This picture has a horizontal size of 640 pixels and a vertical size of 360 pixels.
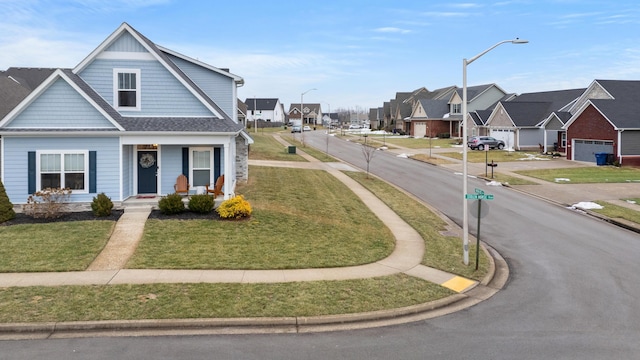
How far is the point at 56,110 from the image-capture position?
19.4 metres

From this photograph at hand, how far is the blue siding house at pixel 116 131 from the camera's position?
19312 millimetres

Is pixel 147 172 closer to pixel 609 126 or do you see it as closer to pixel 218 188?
pixel 218 188

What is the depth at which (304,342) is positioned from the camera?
31.9 feet

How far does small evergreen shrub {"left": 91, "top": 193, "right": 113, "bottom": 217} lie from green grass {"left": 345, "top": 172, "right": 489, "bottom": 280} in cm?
1169

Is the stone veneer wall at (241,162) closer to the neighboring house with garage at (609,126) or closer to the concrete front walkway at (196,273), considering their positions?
the concrete front walkway at (196,273)

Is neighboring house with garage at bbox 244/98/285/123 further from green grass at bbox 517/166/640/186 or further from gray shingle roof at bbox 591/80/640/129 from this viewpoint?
green grass at bbox 517/166/640/186

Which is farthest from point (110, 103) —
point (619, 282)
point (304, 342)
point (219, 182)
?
point (619, 282)

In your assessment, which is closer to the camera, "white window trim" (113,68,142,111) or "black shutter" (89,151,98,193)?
"black shutter" (89,151,98,193)

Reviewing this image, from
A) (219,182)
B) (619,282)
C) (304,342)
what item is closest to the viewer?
(304,342)

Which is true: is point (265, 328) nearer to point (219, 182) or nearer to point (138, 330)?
point (138, 330)

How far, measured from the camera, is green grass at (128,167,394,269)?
14656 mm

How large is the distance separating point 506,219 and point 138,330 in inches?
726

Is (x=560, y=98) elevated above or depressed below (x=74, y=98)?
above

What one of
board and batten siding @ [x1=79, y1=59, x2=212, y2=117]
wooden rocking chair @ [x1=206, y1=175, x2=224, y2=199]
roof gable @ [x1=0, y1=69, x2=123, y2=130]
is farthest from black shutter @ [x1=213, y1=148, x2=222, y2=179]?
roof gable @ [x1=0, y1=69, x2=123, y2=130]
